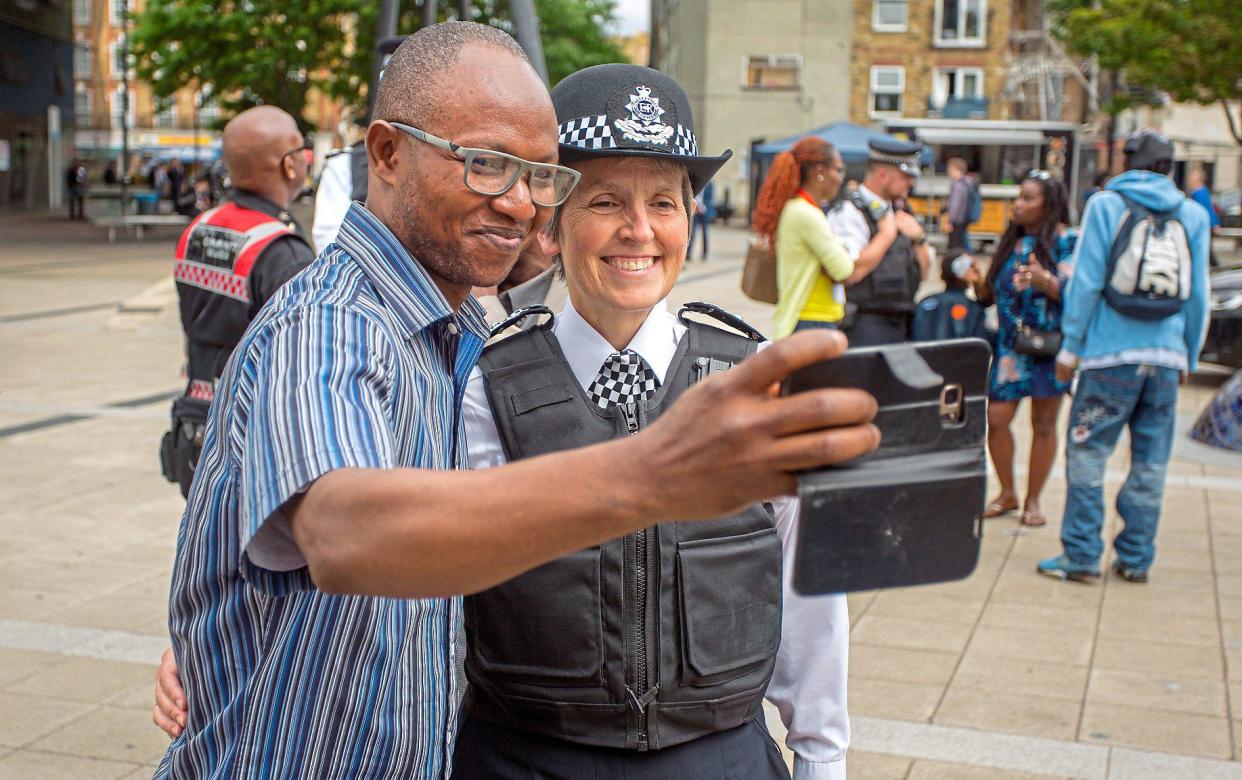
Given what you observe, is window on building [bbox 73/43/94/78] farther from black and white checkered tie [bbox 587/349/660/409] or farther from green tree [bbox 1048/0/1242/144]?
black and white checkered tie [bbox 587/349/660/409]

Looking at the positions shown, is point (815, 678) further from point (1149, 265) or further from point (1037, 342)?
point (1037, 342)

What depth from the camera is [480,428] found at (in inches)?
73.8

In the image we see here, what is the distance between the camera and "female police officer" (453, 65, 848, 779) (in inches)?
70.9

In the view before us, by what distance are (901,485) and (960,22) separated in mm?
44655

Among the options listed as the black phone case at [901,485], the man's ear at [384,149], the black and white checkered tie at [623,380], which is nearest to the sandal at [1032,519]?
the black and white checkered tie at [623,380]

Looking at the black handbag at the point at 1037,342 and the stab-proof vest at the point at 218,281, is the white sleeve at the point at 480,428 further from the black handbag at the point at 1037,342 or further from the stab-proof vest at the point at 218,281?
the black handbag at the point at 1037,342

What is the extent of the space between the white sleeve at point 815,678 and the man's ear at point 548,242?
22.0 inches

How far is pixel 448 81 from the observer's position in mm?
1570

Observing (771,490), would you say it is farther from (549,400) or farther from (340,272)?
(549,400)

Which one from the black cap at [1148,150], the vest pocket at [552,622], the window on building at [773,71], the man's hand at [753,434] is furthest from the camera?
the window on building at [773,71]

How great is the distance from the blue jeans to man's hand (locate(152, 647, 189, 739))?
497 cm

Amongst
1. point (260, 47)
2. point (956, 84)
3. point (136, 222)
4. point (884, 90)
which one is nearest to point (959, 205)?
point (136, 222)

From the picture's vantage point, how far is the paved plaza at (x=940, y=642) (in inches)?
164

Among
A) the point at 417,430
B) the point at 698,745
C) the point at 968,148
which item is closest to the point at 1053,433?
the point at 698,745
